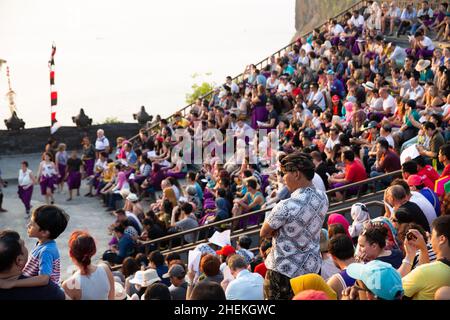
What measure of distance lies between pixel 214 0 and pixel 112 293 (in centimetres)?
10796

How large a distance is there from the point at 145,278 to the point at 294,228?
3.61 m

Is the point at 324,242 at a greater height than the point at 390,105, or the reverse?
the point at 390,105

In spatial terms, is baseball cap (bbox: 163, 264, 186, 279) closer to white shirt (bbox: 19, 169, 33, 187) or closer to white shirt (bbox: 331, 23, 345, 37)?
white shirt (bbox: 19, 169, 33, 187)

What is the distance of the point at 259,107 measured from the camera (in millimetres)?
19797

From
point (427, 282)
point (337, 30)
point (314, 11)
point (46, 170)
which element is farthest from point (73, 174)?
point (314, 11)

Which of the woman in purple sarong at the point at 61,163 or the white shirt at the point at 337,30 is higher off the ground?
the white shirt at the point at 337,30

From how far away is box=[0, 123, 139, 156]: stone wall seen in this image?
25859 millimetres

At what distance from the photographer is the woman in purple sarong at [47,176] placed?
19.9 metres

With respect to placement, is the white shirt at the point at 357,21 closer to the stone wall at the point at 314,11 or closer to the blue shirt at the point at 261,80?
the blue shirt at the point at 261,80

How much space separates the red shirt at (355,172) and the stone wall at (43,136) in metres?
14.6

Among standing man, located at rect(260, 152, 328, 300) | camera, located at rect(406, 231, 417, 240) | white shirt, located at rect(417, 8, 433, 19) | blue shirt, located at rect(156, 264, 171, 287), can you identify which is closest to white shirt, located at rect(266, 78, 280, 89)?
white shirt, located at rect(417, 8, 433, 19)

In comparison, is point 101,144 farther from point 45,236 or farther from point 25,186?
point 45,236

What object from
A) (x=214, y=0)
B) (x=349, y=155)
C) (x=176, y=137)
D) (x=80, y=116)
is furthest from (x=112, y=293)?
(x=214, y=0)

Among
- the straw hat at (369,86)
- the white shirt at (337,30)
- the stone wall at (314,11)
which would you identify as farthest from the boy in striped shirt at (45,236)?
the stone wall at (314,11)
